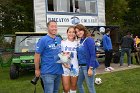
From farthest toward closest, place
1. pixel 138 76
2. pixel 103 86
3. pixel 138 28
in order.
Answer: pixel 138 28
pixel 138 76
pixel 103 86

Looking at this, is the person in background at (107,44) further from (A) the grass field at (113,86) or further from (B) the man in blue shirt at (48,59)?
(B) the man in blue shirt at (48,59)

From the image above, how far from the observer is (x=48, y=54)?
278 inches

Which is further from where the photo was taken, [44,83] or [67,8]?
[67,8]

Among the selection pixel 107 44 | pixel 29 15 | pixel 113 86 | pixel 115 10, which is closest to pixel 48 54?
pixel 113 86

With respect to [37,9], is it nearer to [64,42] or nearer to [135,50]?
[135,50]

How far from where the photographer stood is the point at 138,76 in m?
13.7

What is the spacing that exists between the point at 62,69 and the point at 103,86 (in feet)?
16.7

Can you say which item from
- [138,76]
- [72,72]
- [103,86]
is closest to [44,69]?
[72,72]

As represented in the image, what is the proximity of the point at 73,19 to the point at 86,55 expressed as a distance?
1805 cm

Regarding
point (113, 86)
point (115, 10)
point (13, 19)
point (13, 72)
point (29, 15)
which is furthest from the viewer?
point (115, 10)

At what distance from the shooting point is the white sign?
24969 mm

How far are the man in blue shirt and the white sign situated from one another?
1712 centimetres

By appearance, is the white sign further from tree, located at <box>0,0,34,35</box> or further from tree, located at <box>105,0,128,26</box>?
tree, located at <box>105,0,128,26</box>

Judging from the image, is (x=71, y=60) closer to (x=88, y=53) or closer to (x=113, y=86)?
(x=88, y=53)
